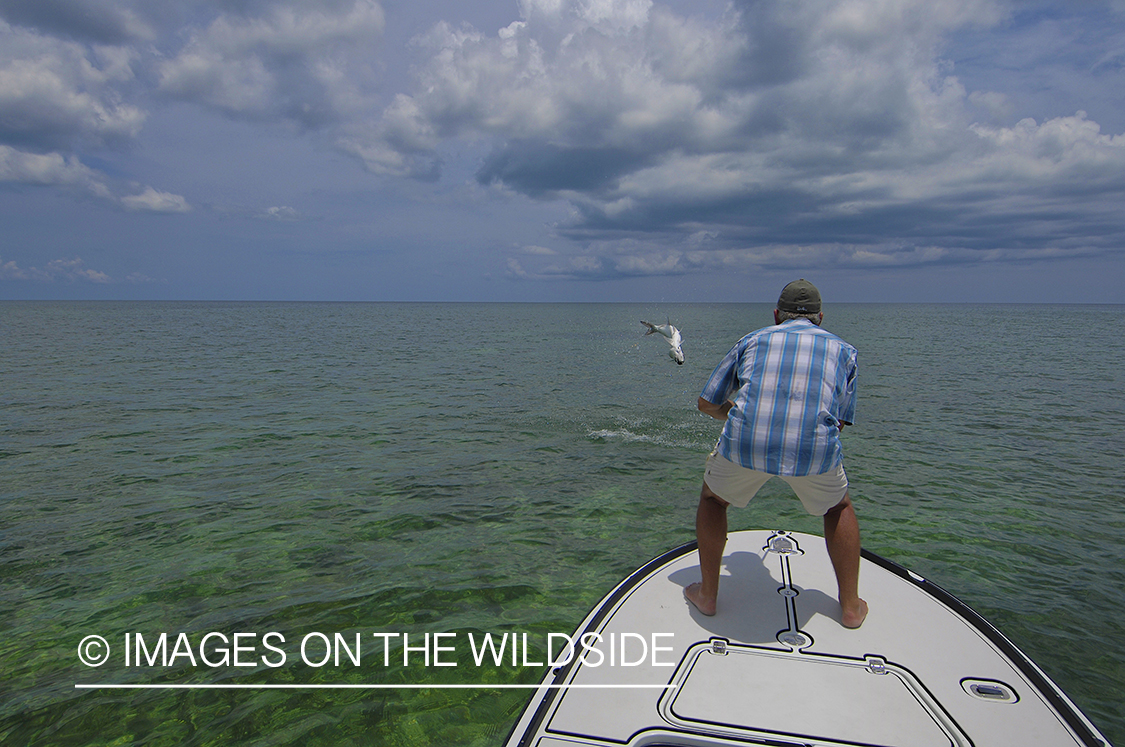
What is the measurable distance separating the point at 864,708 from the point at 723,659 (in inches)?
35.7

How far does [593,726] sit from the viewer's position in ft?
11.1

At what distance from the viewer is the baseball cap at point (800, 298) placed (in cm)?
452

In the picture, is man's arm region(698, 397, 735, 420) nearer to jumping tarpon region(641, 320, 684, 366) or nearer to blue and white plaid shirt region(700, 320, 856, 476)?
blue and white plaid shirt region(700, 320, 856, 476)

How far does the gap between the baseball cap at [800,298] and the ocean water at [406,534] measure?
14.2 feet

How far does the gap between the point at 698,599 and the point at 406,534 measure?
19.1 ft

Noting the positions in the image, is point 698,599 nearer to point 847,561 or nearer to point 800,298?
point 847,561

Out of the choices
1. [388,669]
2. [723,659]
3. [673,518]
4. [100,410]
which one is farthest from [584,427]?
[100,410]

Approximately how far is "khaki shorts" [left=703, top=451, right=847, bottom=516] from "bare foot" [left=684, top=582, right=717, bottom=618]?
89cm

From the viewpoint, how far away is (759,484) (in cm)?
437

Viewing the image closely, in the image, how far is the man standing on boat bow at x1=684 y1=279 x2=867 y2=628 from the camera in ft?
13.4

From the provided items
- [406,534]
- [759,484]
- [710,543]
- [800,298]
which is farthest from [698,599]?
[406,534]

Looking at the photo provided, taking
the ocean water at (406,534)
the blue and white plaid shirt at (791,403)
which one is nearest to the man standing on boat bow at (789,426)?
the blue and white plaid shirt at (791,403)

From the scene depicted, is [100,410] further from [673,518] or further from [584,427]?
[673,518]

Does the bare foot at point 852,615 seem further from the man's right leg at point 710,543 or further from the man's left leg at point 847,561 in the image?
the man's right leg at point 710,543
